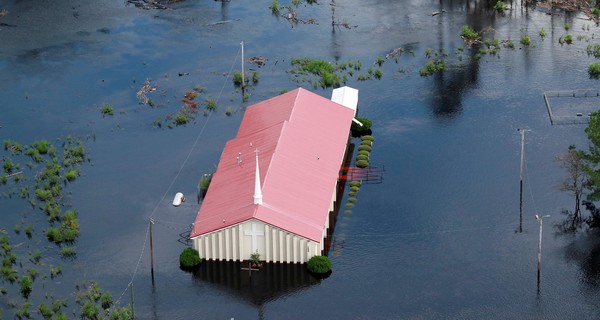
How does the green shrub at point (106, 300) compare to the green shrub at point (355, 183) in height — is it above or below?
below

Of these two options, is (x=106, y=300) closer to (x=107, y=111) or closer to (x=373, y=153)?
(x=373, y=153)

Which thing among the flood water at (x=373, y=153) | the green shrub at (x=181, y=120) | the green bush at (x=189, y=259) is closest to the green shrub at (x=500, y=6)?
the flood water at (x=373, y=153)

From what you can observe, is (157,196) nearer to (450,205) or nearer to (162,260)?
(162,260)

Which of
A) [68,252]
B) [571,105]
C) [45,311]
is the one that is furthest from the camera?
[571,105]

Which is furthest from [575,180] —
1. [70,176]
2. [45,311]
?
[45,311]

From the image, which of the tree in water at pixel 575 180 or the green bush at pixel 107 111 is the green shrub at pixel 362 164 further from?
the green bush at pixel 107 111

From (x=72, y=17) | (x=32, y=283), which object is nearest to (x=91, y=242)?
(x=32, y=283)
